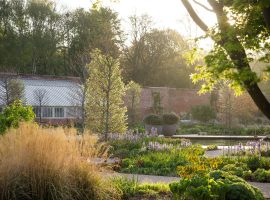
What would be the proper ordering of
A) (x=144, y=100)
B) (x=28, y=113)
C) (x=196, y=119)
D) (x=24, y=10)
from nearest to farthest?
(x=28, y=113) < (x=196, y=119) < (x=144, y=100) < (x=24, y=10)

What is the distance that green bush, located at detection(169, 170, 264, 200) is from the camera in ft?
17.0

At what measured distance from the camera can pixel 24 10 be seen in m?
38.3

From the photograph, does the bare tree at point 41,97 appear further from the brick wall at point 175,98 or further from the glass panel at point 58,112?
the brick wall at point 175,98

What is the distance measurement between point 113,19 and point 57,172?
123 ft

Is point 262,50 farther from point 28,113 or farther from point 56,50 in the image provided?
point 56,50

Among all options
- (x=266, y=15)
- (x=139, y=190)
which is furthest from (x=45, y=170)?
(x=266, y=15)

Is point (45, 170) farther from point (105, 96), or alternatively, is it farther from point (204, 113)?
point (204, 113)

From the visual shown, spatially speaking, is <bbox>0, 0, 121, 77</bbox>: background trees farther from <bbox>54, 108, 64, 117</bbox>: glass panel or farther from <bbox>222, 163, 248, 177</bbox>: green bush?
<bbox>222, 163, 248, 177</bbox>: green bush

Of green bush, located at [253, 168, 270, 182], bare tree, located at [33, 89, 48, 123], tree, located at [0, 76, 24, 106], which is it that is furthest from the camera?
bare tree, located at [33, 89, 48, 123]

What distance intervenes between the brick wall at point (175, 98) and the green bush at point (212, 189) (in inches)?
1147

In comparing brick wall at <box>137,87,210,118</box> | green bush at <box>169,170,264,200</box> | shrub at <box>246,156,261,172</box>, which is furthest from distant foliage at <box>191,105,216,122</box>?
green bush at <box>169,170,264,200</box>

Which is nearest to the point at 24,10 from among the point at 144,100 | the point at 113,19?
the point at 113,19

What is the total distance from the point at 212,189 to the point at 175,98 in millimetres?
32296

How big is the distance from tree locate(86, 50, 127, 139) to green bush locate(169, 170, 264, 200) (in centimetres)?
1176
